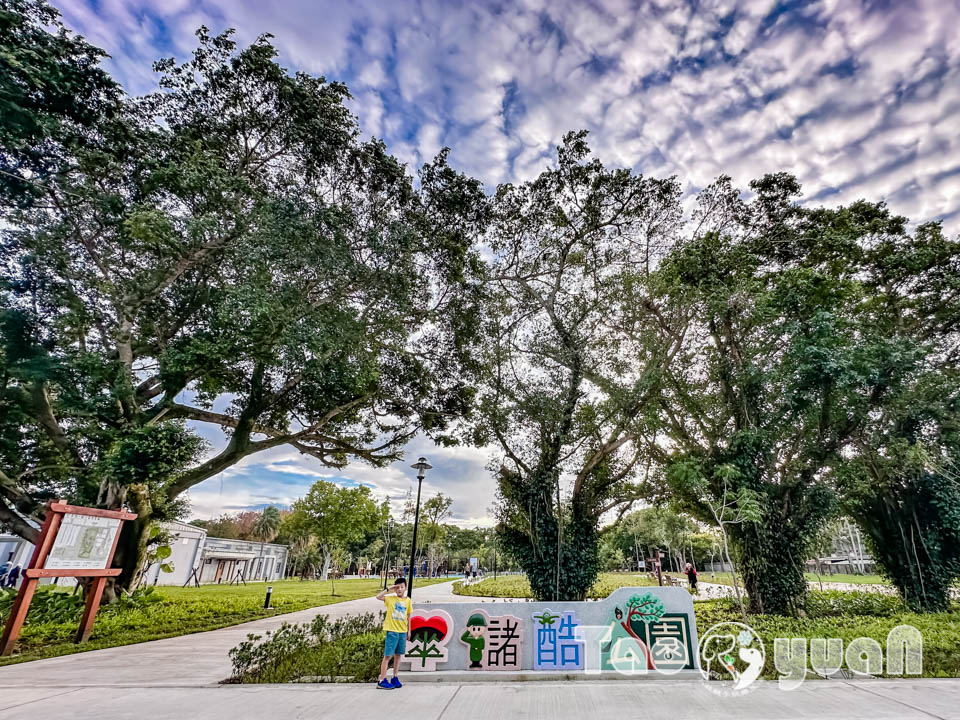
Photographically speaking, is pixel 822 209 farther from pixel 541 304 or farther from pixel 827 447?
pixel 541 304

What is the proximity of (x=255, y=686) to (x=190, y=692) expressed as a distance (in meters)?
0.64

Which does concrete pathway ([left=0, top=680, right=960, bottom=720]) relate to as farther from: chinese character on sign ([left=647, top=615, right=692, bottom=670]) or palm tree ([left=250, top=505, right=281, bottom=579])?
palm tree ([left=250, top=505, right=281, bottom=579])

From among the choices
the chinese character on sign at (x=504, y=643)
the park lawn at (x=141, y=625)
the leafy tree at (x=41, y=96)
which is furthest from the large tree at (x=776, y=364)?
the leafy tree at (x=41, y=96)

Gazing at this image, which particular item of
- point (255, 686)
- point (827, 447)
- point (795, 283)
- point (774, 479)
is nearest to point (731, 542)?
point (774, 479)

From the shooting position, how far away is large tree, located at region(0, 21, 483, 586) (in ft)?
26.0

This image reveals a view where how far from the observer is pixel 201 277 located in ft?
31.6

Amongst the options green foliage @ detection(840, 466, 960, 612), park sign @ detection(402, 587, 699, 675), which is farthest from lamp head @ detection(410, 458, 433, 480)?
green foliage @ detection(840, 466, 960, 612)

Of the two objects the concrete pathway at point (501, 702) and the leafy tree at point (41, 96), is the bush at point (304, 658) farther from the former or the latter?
the leafy tree at point (41, 96)

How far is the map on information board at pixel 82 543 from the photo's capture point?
22.0ft

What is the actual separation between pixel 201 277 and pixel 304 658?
8.54 meters

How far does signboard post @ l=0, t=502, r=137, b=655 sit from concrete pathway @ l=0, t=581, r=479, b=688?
1010mm

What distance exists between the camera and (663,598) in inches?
211

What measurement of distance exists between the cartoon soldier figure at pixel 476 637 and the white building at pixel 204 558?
663 inches

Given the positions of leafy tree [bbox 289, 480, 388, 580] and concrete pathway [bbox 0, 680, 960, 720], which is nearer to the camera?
concrete pathway [bbox 0, 680, 960, 720]
